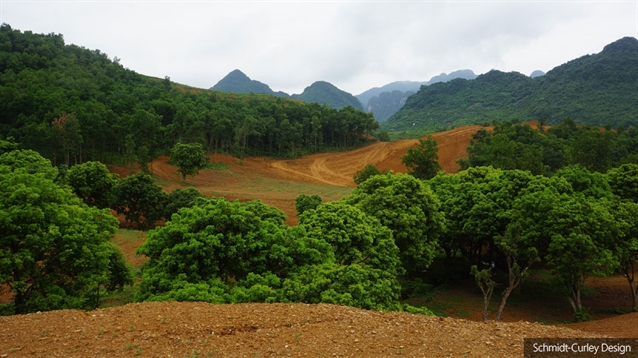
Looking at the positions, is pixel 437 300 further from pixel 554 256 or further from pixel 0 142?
pixel 0 142

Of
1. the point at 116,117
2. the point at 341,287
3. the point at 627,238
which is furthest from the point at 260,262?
the point at 116,117

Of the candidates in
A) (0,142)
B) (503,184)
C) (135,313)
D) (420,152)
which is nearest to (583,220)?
(503,184)

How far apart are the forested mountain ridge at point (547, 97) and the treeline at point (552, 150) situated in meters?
30.1

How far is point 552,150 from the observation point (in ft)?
158

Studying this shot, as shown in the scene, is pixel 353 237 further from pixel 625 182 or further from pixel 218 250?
pixel 625 182

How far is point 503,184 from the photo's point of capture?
22.5 metres

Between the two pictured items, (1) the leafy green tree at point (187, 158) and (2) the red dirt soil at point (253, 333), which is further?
(1) the leafy green tree at point (187, 158)

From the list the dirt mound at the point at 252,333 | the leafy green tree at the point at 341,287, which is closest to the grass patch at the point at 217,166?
the leafy green tree at the point at 341,287

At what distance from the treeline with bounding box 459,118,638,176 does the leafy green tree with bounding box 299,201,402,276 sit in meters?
26.4

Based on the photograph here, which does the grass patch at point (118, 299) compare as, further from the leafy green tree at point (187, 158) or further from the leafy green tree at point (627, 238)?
the leafy green tree at point (187, 158)

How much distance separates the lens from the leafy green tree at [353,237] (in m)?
15.0

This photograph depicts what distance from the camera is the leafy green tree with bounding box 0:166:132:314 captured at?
12430 mm

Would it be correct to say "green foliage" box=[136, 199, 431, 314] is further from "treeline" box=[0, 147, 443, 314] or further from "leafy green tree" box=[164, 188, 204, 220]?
"leafy green tree" box=[164, 188, 204, 220]

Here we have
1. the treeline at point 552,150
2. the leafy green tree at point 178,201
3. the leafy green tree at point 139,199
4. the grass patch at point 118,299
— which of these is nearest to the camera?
the grass patch at point 118,299
